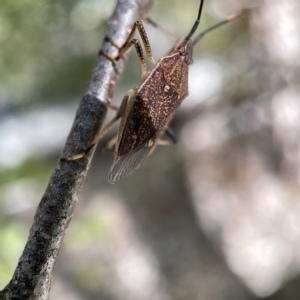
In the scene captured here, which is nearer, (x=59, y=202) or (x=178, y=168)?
(x=59, y=202)

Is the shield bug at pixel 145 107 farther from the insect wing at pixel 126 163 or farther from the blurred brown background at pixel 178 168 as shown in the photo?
the blurred brown background at pixel 178 168

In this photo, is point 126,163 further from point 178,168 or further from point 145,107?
point 178,168

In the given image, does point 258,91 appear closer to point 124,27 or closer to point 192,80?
point 192,80

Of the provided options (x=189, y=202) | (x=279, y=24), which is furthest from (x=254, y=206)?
(x=279, y=24)

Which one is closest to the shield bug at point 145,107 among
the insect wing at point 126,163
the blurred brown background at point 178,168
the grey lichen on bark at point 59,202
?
the insect wing at point 126,163

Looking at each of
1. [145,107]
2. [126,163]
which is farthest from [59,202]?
[145,107]

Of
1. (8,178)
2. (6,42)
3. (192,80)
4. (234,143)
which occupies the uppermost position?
(6,42)

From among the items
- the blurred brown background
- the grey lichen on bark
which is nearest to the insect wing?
the grey lichen on bark
